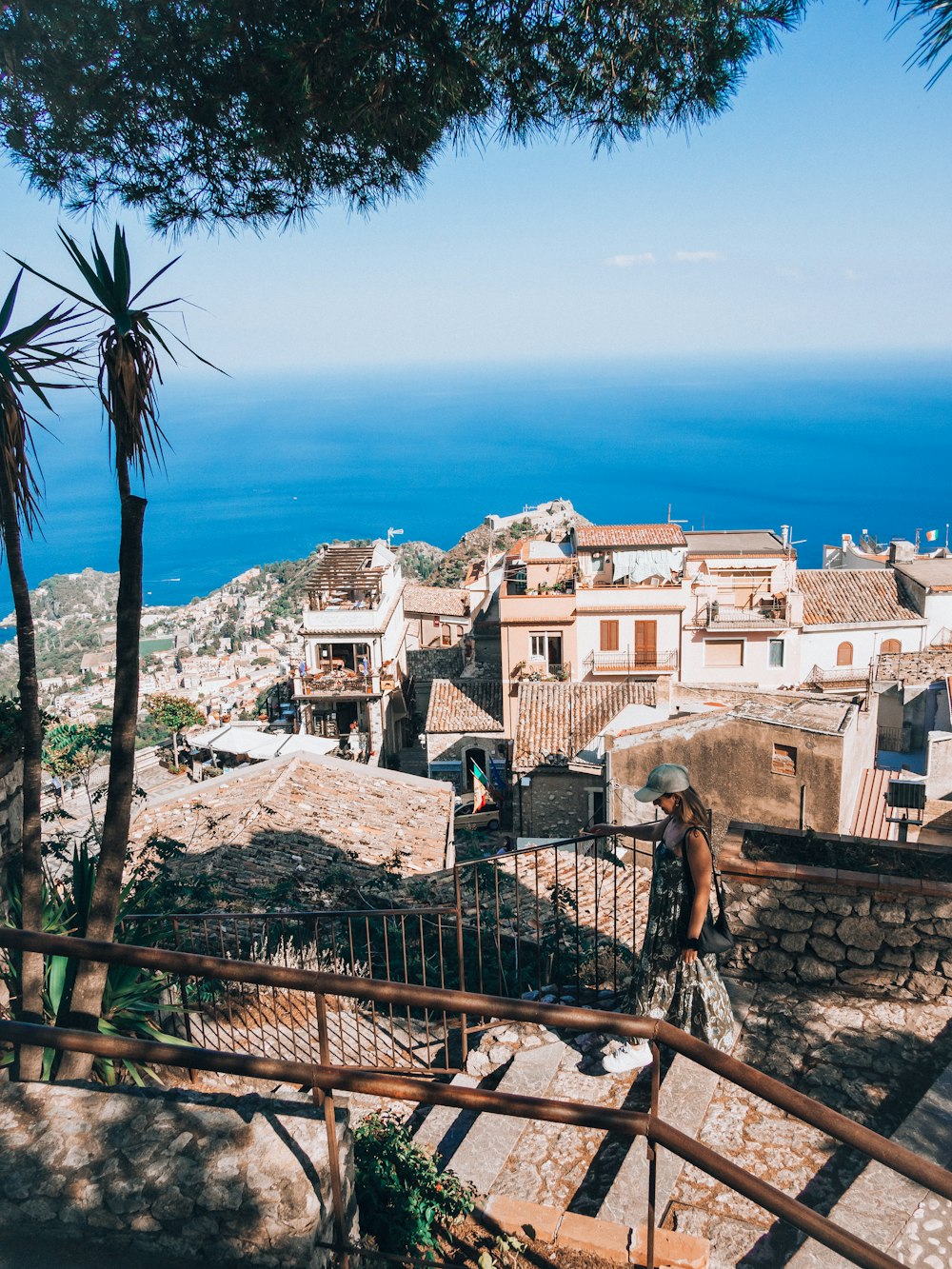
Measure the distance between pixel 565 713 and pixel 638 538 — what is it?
379 inches

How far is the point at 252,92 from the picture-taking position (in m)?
6.19

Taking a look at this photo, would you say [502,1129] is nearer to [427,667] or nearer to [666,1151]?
[666,1151]

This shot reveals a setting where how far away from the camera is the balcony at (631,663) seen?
31609 mm

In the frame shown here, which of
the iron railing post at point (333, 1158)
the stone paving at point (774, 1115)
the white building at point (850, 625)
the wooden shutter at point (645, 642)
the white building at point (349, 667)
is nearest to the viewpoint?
the iron railing post at point (333, 1158)

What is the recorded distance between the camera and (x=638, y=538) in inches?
1321

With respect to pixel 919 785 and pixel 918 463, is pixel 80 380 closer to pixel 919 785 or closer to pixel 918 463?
pixel 919 785

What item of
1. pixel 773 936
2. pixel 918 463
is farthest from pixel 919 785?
pixel 918 463

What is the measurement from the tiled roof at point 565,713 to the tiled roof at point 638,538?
7134 mm

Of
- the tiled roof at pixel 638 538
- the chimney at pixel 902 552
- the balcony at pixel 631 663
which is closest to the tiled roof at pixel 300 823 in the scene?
the balcony at pixel 631 663

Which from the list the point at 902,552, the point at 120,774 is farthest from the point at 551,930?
the point at 902,552

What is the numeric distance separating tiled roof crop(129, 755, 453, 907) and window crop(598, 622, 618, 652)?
1438 centimetres

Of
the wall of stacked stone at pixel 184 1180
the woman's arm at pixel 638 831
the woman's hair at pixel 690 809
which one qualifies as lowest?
the wall of stacked stone at pixel 184 1180

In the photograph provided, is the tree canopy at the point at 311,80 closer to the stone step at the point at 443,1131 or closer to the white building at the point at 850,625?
the stone step at the point at 443,1131

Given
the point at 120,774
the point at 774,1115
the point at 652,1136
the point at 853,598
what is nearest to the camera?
the point at 652,1136
